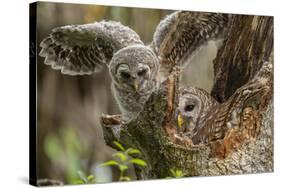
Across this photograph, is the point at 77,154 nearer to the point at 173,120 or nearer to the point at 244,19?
the point at 173,120

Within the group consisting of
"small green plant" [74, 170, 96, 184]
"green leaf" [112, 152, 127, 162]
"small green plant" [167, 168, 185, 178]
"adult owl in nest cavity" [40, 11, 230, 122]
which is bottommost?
"small green plant" [167, 168, 185, 178]

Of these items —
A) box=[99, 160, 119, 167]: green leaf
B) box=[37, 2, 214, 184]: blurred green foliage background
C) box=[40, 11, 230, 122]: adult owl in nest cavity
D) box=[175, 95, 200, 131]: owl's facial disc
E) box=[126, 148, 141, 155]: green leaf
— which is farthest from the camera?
box=[175, 95, 200, 131]: owl's facial disc

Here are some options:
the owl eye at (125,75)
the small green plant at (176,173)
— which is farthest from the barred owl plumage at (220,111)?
the owl eye at (125,75)

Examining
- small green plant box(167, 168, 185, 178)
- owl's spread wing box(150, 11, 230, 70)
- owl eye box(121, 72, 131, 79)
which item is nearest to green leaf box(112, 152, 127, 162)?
small green plant box(167, 168, 185, 178)

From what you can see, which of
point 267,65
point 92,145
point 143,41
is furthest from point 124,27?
point 267,65

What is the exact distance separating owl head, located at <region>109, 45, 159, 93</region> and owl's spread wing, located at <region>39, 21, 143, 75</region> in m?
0.06

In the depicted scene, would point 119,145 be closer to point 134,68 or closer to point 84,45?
point 134,68

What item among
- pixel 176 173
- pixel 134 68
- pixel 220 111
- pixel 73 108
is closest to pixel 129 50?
pixel 134 68

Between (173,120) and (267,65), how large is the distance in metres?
1.06

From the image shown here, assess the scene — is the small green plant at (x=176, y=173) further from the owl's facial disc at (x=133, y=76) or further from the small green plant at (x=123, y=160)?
the owl's facial disc at (x=133, y=76)

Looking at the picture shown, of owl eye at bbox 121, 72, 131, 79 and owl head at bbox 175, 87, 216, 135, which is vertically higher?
owl eye at bbox 121, 72, 131, 79

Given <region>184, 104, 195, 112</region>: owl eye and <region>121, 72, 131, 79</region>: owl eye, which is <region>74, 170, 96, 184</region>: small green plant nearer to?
<region>121, 72, 131, 79</region>: owl eye

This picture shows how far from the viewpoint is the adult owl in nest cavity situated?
17.7 feet

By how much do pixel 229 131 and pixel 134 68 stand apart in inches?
42.1
